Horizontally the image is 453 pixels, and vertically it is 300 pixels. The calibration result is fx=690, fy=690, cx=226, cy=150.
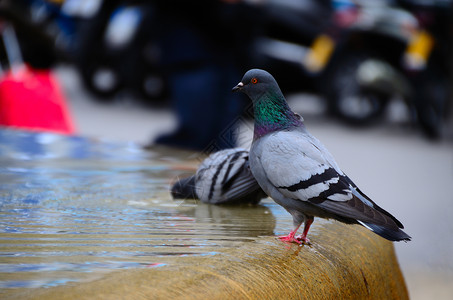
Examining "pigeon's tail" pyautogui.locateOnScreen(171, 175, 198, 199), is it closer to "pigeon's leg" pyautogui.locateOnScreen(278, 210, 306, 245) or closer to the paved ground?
"pigeon's leg" pyautogui.locateOnScreen(278, 210, 306, 245)

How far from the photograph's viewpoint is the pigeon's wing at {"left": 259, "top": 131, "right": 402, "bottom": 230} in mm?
1229

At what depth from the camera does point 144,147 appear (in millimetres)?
2615

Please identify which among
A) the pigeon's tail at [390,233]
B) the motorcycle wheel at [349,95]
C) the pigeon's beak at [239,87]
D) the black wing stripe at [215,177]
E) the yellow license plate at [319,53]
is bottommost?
the pigeon's tail at [390,233]

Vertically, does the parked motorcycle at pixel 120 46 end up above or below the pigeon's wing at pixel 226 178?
above

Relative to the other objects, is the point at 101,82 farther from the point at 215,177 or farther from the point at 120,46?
the point at 215,177

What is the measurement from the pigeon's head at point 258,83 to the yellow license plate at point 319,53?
22.9ft

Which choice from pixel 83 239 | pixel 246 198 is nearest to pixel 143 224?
pixel 83 239

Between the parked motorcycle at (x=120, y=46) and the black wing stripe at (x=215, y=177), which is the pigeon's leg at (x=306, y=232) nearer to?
the black wing stripe at (x=215, y=177)

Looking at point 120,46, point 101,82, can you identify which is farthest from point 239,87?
point 101,82

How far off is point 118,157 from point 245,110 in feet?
2.99

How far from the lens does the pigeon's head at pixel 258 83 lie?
1.34 meters

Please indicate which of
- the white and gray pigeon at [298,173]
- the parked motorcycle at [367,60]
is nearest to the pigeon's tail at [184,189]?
the white and gray pigeon at [298,173]

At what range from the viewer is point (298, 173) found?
1.27m

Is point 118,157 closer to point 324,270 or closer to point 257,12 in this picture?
point 324,270
